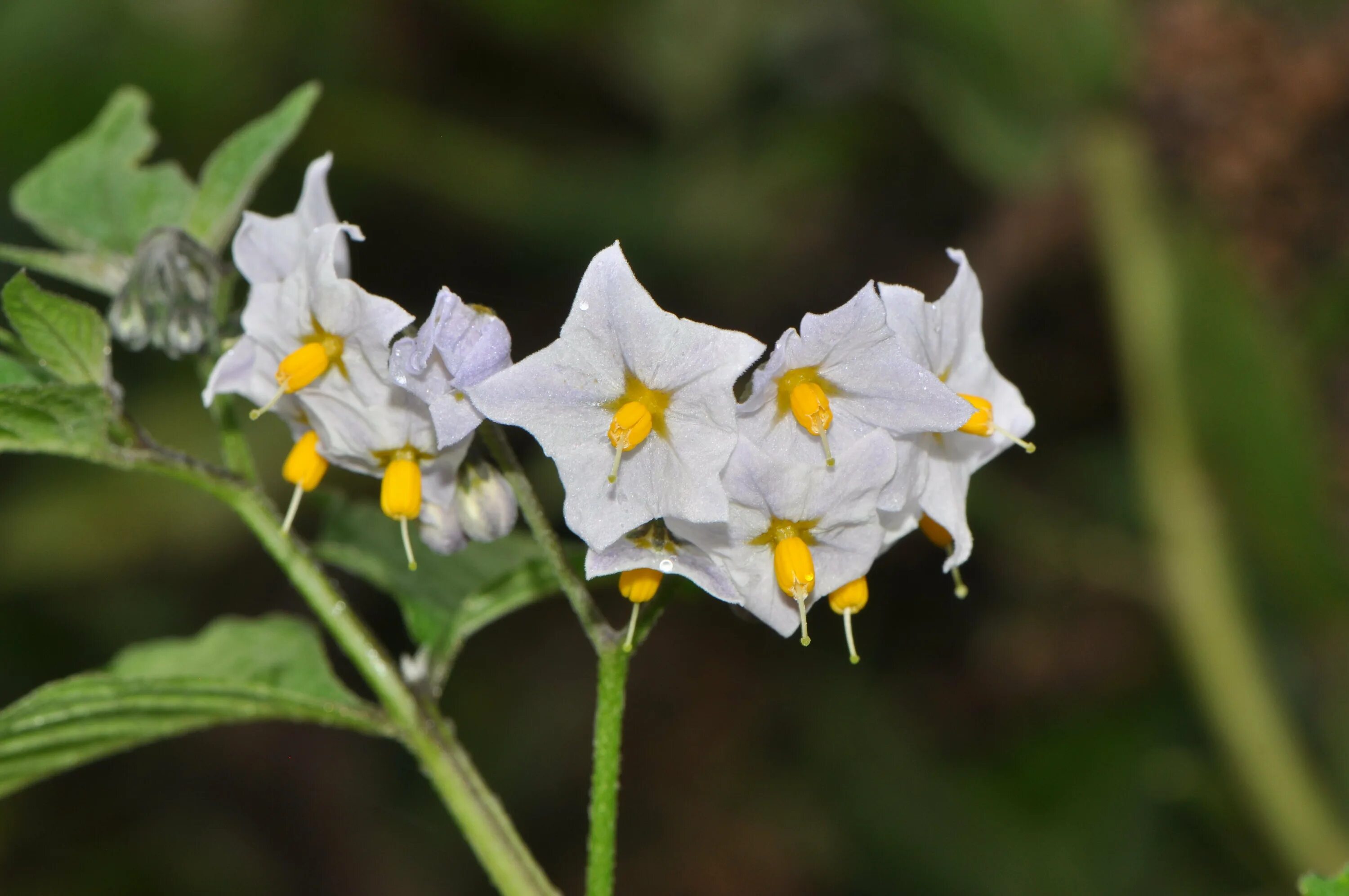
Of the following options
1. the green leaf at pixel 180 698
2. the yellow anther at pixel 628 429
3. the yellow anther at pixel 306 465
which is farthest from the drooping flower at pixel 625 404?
the green leaf at pixel 180 698

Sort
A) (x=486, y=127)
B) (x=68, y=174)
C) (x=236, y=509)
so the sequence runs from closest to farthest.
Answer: (x=236, y=509), (x=68, y=174), (x=486, y=127)

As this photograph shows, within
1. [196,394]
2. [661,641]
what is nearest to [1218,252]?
[661,641]

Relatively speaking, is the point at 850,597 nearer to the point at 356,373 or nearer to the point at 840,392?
the point at 840,392

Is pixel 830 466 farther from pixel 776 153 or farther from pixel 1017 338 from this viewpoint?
pixel 776 153

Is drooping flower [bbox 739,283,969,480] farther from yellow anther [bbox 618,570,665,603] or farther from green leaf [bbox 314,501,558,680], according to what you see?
green leaf [bbox 314,501,558,680]

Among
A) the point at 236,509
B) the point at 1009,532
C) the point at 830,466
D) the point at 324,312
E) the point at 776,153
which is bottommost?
the point at 1009,532

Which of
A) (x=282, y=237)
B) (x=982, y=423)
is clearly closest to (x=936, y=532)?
(x=982, y=423)
